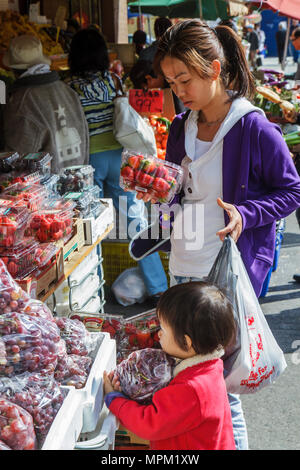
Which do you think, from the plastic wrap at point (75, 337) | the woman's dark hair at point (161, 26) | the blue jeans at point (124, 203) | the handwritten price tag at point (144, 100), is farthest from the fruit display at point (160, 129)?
the plastic wrap at point (75, 337)

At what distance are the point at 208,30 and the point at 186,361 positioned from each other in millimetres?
1292

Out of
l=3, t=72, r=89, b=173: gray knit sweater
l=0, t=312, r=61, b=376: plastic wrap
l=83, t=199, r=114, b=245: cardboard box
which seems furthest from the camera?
l=3, t=72, r=89, b=173: gray knit sweater

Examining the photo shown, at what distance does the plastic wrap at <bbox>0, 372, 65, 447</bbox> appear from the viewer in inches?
59.8

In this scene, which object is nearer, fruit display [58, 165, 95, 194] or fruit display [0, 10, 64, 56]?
fruit display [58, 165, 95, 194]

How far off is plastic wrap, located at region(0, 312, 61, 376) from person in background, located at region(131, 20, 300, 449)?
2.45 ft

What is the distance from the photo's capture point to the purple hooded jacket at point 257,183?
216 centimetres

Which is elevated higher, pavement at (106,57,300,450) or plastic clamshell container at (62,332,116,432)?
plastic clamshell container at (62,332,116,432)

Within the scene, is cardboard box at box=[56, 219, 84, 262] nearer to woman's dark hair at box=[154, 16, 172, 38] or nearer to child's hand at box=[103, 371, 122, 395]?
child's hand at box=[103, 371, 122, 395]

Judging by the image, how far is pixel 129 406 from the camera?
169cm

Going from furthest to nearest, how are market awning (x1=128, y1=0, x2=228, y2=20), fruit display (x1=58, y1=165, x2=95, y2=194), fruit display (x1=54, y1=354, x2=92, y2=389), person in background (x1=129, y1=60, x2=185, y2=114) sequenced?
A: market awning (x1=128, y1=0, x2=228, y2=20)
person in background (x1=129, y1=60, x2=185, y2=114)
fruit display (x1=58, y1=165, x2=95, y2=194)
fruit display (x1=54, y1=354, x2=92, y2=389)

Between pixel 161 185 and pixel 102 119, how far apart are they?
206 cm

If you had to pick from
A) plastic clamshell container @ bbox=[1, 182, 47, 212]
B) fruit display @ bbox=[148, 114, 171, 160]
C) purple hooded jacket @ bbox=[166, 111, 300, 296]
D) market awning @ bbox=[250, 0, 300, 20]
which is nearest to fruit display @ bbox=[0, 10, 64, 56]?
fruit display @ bbox=[148, 114, 171, 160]

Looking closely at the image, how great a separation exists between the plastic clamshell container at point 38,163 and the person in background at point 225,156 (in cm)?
101

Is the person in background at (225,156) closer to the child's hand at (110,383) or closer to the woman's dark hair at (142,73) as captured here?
the child's hand at (110,383)
